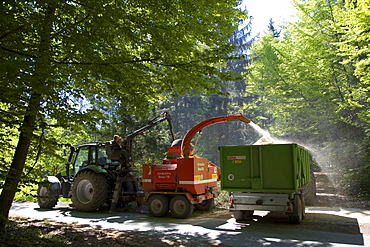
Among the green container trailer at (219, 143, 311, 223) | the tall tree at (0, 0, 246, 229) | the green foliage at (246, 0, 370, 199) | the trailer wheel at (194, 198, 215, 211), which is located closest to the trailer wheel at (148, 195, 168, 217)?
Result: the trailer wheel at (194, 198, 215, 211)

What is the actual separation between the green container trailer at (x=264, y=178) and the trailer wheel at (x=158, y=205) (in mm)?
2117

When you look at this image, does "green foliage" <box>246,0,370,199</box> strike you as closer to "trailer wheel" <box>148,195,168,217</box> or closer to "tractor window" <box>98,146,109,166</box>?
"trailer wheel" <box>148,195,168,217</box>

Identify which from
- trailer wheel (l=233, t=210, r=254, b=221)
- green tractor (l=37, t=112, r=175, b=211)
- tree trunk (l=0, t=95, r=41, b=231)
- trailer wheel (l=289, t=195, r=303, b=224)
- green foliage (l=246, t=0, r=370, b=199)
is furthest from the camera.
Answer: green foliage (l=246, t=0, r=370, b=199)

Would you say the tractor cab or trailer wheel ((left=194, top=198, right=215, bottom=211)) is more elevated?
the tractor cab

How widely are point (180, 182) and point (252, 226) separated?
2439mm

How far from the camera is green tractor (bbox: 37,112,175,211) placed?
10.5 metres

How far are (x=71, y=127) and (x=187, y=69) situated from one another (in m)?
2.33

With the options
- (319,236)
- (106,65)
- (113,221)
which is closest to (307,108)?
(319,236)

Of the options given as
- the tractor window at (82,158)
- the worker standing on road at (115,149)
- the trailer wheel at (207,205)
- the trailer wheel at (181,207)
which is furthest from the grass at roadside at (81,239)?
the tractor window at (82,158)

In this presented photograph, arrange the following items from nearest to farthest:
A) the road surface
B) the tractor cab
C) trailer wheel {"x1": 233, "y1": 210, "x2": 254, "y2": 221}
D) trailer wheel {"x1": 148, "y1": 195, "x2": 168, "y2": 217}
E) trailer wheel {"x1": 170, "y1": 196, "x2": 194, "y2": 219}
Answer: the road surface, trailer wheel {"x1": 233, "y1": 210, "x2": 254, "y2": 221}, trailer wheel {"x1": 170, "y1": 196, "x2": 194, "y2": 219}, trailer wheel {"x1": 148, "y1": 195, "x2": 168, "y2": 217}, the tractor cab

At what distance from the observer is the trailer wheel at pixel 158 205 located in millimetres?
9492

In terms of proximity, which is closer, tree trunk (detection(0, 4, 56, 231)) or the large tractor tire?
tree trunk (detection(0, 4, 56, 231))

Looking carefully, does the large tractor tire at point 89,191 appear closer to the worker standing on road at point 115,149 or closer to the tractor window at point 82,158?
the worker standing on road at point 115,149

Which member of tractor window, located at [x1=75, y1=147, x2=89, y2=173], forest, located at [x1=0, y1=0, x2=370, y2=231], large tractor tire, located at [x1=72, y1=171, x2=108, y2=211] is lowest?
large tractor tire, located at [x1=72, y1=171, x2=108, y2=211]
